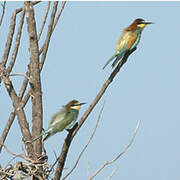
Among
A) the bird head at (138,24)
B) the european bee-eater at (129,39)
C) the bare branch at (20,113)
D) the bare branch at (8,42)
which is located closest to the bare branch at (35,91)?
the bare branch at (20,113)

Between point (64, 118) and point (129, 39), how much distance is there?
0.65 m

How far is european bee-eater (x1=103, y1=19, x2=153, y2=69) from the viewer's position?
7.63 ft

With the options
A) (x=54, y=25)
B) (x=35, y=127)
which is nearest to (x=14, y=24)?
(x=54, y=25)

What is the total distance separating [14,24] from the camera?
2.35m

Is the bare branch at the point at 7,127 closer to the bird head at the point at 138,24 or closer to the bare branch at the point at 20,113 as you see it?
the bare branch at the point at 20,113

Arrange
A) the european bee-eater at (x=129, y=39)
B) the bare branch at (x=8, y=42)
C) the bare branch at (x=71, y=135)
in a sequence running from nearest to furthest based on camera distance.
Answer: the bare branch at (x=71, y=135), the bare branch at (x=8, y=42), the european bee-eater at (x=129, y=39)

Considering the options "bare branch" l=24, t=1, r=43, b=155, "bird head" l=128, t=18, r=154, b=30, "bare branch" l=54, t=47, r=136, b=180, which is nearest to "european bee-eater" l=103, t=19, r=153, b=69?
"bird head" l=128, t=18, r=154, b=30

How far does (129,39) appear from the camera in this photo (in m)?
2.43

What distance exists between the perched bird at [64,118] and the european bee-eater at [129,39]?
292 mm

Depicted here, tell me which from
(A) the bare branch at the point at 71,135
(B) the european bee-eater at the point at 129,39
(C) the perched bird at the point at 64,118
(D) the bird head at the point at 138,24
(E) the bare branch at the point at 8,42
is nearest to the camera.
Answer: (A) the bare branch at the point at 71,135

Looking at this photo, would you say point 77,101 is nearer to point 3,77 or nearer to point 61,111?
point 61,111

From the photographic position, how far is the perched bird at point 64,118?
2.01 m

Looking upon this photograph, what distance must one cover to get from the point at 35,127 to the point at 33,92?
16 cm

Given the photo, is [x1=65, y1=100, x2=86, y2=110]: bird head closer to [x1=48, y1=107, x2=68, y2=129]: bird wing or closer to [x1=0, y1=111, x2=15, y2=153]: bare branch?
[x1=48, y1=107, x2=68, y2=129]: bird wing
